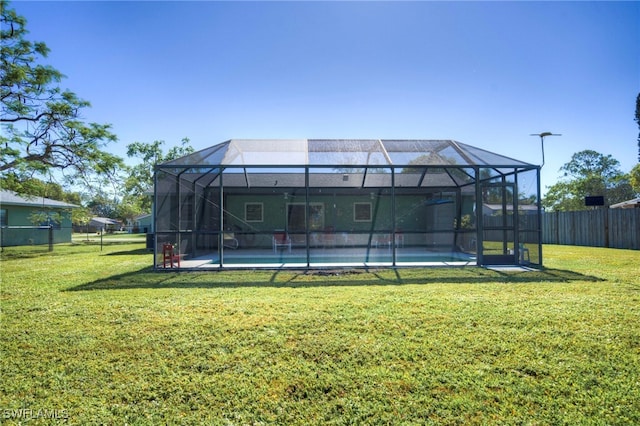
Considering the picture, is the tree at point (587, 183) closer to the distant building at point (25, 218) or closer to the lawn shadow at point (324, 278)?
the lawn shadow at point (324, 278)

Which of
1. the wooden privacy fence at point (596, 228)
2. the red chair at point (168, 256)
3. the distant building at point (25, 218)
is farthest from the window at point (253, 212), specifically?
the wooden privacy fence at point (596, 228)

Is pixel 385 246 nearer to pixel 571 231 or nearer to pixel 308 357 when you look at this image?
pixel 308 357

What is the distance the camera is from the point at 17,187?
13.1m

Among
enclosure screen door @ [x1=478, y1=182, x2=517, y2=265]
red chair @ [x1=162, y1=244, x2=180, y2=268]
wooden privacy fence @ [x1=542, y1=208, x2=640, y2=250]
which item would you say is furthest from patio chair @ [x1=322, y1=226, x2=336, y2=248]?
wooden privacy fence @ [x1=542, y1=208, x2=640, y2=250]

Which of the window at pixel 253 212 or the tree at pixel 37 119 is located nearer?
the tree at pixel 37 119

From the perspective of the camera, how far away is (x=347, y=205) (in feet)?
44.6

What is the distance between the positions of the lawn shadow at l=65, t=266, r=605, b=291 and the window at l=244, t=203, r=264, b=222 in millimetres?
6213

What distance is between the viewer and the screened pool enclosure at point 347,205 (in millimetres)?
7805

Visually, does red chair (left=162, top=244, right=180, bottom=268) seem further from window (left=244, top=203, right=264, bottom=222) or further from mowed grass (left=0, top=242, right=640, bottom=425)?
window (left=244, top=203, right=264, bottom=222)

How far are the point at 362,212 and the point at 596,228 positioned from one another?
933 cm

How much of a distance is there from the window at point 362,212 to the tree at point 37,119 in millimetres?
10778

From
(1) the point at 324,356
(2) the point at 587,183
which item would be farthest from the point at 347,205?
(2) the point at 587,183

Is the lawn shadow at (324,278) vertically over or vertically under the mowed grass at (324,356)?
over

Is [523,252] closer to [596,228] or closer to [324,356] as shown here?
[324,356]
